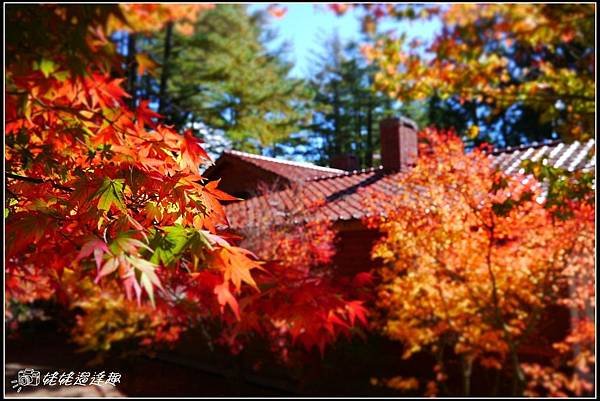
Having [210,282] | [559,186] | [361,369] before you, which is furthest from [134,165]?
[361,369]

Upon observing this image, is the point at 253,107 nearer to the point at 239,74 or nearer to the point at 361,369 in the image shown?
the point at 239,74

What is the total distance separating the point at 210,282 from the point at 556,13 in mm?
2431

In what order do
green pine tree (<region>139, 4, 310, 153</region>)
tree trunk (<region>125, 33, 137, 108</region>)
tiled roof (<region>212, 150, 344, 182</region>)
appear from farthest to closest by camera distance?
tiled roof (<region>212, 150, 344, 182</region>), green pine tree (<region>139, 4, 310, 153</region>), tree trunk (<region>125, 33, 137, 108</region>)

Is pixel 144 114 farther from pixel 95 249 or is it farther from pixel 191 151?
pixel 95 249

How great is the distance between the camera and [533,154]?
3350 mm

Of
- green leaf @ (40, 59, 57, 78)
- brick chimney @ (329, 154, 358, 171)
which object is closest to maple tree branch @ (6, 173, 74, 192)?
green leaf @ (40, 59, 57, 78)

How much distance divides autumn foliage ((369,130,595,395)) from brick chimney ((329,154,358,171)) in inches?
35.0

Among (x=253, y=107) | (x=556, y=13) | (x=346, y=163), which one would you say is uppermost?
(x=556, y=13)

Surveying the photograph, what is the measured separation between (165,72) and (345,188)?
5.45 ft

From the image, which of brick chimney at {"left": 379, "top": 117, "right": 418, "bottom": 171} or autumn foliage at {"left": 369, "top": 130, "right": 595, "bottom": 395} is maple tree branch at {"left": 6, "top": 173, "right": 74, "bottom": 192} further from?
autumn foliage at {"left": 369, "top": 130, "right": 595, "bottom": 395}

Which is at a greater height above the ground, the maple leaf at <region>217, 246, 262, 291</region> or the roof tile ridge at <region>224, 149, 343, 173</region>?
the roof tile ridge at <region>224, 149, 343, 173</region>

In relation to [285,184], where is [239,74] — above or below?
above

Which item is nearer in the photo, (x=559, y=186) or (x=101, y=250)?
(x=101, y=250)

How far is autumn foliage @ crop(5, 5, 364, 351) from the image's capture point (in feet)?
3.78
